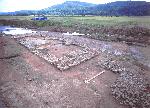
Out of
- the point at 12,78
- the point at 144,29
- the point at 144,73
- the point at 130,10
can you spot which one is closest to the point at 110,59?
the point at 144,73

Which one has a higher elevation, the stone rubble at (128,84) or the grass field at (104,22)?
the grass field at (104,22)

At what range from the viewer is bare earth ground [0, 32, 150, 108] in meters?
8.86

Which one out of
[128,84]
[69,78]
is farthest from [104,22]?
[128,84]

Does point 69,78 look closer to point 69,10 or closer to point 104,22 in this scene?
point 104,22

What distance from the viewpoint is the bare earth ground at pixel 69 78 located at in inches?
349

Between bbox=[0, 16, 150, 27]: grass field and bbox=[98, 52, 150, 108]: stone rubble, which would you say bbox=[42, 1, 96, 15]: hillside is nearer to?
bbox=[0, 16, 150, 27]: grass field

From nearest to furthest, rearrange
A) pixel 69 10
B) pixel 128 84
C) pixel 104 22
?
Result: 1. pixel 128 84
2. pixel 104 22
3. pixel 69 10

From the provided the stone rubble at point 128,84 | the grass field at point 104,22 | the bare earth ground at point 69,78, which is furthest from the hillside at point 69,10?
the stone rubble at point 128,84

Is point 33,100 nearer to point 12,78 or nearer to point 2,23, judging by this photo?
point 12,78

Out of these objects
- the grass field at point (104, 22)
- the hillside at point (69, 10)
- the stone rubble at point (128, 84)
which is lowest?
the stone rubble at point (128, 84)

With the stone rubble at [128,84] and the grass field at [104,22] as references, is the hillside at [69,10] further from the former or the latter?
the stone rubble at [128,84]

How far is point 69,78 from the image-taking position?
1145cm

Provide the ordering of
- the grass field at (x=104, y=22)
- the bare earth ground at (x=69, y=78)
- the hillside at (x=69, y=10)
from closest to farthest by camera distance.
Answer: the bare earth ground at (x=69, y=78)
the grass field at (x=104, y=22)
the hillside at (x=69, y=10)

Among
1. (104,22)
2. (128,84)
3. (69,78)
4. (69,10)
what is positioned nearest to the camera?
(128,84)
